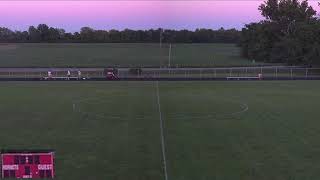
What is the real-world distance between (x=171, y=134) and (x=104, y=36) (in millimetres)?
125483

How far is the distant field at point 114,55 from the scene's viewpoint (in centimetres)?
9752

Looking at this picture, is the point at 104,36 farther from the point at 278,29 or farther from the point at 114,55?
the point at 278,29

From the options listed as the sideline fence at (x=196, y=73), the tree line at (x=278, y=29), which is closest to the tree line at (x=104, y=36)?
the tree line at (x=278, y=29)

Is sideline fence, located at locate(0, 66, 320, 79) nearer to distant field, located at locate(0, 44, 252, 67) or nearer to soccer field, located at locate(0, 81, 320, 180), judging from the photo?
distant field, located at locate(0, 44, 252, 67)

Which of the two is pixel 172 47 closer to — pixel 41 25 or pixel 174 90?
pixel 41 25

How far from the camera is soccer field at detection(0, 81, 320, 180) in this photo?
53.2 ft

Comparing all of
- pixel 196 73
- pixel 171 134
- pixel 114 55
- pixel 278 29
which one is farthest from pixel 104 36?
pixel 171 134

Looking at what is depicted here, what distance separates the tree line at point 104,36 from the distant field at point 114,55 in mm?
2876

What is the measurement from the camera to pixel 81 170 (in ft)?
52.7

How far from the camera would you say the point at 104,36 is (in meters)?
146

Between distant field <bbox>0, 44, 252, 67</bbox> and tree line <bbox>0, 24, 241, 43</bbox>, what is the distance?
2876 mm

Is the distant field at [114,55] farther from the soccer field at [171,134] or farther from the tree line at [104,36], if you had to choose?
the soccer field at [171,134]

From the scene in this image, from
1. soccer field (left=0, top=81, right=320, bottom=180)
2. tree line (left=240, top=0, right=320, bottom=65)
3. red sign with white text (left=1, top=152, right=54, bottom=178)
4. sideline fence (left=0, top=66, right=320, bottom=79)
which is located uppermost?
tree line (left=240, top=0, right=320, bottom=65)

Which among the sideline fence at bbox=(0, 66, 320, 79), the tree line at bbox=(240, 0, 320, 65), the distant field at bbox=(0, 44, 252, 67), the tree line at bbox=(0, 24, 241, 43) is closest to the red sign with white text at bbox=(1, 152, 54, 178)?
the sideline fence at bbox=(0, 66, 320, 79)
